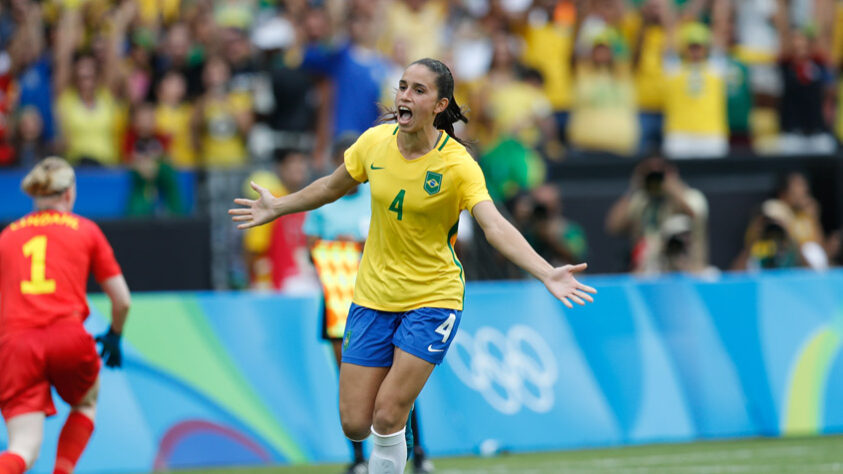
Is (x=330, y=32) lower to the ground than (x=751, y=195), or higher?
higher

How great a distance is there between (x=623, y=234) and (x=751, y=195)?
6.59 ft

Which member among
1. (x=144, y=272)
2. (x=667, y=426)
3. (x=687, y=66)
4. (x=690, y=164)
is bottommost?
(x=667, y=426)

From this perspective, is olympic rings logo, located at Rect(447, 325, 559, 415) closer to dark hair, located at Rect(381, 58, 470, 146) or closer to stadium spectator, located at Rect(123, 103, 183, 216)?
dark hair, located at Rect(381, 58, 470, 146)

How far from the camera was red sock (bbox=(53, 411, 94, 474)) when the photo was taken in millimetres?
7797

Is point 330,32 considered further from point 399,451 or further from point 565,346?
point 399,451

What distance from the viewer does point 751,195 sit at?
1479 cm

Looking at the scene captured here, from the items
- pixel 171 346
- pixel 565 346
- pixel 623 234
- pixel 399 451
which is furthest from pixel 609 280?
pixel 399 451

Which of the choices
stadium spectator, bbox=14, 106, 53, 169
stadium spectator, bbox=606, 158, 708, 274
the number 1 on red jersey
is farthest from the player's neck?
stadium spectator, bbox=14, 106, 53, 169

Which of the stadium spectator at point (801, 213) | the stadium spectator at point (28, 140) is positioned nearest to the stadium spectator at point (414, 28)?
the stadium spectator at point (28, 140)

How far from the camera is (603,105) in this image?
605 inches

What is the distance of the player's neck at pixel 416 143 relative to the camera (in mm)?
6719

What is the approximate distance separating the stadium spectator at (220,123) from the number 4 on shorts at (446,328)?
8.05 metres

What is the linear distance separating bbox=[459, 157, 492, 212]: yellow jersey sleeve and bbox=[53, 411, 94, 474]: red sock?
2.77 meters

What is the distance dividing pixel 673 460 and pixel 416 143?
4.25 m
